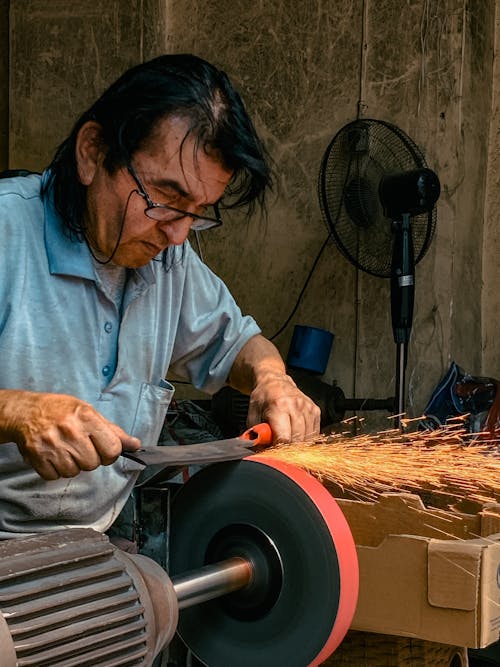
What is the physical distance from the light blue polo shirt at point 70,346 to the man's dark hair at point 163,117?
0.26ft

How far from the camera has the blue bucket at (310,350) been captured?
16.6ft

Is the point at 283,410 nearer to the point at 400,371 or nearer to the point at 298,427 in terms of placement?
the point at 298,427

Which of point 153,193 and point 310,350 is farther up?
point 153,193

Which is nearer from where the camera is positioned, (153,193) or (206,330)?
(153,193)

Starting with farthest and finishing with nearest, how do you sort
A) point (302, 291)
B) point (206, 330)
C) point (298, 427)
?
point (302, 291), point (206, 330), point (298, 427)

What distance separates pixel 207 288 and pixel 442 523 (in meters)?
0.89

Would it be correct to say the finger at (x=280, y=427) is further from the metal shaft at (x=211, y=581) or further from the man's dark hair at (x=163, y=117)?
the man's dark hair at (x=163, y=117)

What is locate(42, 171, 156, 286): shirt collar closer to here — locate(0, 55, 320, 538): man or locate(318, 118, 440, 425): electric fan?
locate(0, 55, 320, 538): man

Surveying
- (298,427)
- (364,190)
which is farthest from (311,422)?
(364,190)

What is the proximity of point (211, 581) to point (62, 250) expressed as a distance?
821 mm

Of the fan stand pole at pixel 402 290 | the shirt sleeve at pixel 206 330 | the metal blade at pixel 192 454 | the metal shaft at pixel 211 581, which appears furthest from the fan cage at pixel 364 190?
the metal shaft at pixel 211 581

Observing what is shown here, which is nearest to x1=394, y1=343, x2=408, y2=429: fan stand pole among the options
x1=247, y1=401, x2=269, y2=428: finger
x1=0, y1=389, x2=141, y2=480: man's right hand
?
x1=247, y1=401, x2=269, y2=428: finger

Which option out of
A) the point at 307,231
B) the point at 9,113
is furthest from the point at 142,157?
the point at 9,113

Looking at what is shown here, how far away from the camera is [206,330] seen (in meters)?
2.66
